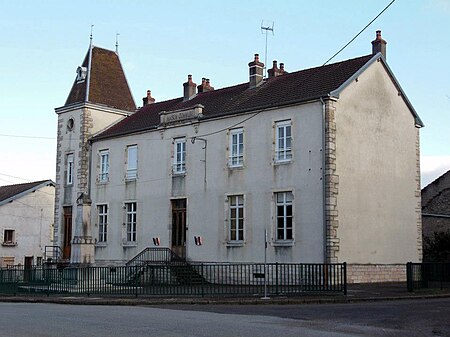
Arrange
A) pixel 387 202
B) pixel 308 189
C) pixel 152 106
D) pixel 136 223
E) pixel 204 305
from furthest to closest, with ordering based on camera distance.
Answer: pixel 152 106
pixel 136 223
pixel 387 202
pixel 308 189
pixel 204 305

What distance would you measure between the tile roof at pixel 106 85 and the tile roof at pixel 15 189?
14253 millimetres

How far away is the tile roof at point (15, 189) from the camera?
5012 centimetres

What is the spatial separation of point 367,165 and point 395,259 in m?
4.12

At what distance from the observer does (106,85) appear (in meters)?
39.4

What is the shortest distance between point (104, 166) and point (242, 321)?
23667 mm

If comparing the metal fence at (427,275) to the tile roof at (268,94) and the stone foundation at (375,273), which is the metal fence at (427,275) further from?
the tile roof at (268,94)

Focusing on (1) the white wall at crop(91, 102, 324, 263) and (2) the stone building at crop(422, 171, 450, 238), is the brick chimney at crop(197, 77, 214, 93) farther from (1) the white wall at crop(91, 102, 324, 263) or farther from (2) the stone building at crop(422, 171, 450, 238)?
(2) the stone building at crop(422, 171, 450, 238)

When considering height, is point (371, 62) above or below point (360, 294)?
above

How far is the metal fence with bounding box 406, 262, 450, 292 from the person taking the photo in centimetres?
2239

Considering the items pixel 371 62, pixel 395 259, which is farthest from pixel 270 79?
pixel 395 259

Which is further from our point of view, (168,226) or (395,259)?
(168,226)

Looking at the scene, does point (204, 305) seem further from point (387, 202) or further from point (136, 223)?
point (136, 223)

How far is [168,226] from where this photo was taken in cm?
3206

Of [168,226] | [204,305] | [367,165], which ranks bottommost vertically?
[204,305]
